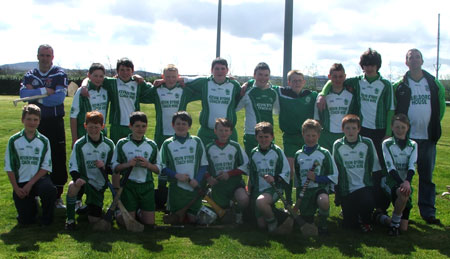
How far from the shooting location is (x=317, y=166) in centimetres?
495

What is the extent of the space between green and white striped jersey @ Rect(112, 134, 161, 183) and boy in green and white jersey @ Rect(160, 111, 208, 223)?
0.18 meters

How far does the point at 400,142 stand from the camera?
5105 mm

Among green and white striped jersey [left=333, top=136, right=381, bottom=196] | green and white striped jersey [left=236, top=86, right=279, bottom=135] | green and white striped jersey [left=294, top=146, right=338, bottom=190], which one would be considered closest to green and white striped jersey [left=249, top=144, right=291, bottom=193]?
green and white striped jersey [left=294, top=146, right=338, bottom=190]

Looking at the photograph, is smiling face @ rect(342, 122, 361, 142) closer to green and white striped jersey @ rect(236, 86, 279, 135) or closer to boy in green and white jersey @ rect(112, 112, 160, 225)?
green and white striped jersey @ rect(236, 86, 279, 135)

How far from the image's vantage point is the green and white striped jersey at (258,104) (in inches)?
232

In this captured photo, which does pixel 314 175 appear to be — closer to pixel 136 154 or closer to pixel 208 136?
pixel 208 136

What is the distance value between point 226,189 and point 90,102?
207cm

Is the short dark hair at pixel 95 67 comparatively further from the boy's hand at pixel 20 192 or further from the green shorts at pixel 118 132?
the boy's hand at pixel 20 192

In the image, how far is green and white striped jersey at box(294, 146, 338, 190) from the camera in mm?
4930

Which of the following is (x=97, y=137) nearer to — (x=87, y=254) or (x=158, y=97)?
(x=158, y=97)

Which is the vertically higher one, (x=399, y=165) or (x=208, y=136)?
(x=208, y=136)

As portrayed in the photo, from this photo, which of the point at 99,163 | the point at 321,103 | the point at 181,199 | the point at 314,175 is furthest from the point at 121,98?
the point at 314,175

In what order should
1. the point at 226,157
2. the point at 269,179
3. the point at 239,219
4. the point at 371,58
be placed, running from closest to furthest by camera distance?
the point at 269,179
the point at 239,219
the point at 226,157
the point at 371,58

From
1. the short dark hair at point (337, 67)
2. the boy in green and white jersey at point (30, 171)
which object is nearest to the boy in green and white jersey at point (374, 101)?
the short dark hair at point (337, 67)
